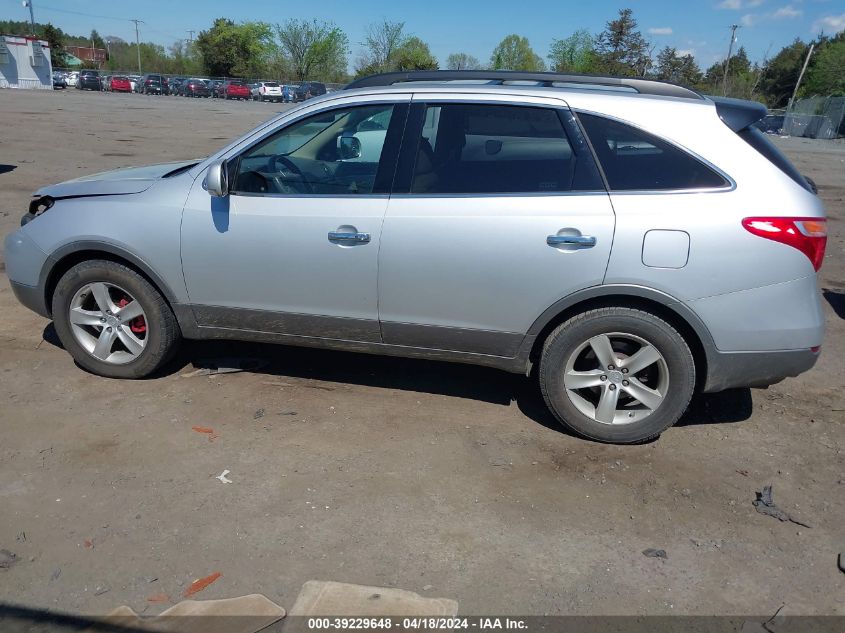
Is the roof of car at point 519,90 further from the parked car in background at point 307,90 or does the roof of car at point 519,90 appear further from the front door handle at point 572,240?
the parked car in background at point 307,90

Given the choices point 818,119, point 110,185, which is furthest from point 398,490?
point 818,119

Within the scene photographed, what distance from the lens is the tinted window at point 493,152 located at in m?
3.92

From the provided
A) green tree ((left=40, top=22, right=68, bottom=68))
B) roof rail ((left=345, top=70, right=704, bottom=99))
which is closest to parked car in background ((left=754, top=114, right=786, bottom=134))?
roof rail ((left=345, top=70, right=704, bottom=99))

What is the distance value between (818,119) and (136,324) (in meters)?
43.3

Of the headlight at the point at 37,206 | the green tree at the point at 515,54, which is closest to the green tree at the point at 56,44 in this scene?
the green tree at the point at 515,54

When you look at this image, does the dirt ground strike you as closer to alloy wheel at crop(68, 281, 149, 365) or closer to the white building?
alloy wheel at crop(68, 281, 149, 365)

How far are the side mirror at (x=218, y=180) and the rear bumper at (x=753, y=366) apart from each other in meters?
2.90

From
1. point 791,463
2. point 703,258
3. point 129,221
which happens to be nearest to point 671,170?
point 703,258

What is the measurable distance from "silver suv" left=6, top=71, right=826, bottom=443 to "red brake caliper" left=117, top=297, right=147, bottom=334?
0.13 ft

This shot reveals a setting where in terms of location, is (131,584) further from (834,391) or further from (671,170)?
(834,391)

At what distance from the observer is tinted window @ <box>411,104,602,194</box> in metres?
3.92

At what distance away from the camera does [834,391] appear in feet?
16.2

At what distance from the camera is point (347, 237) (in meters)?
4.05

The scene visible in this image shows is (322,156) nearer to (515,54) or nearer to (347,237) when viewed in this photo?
(347,237)
